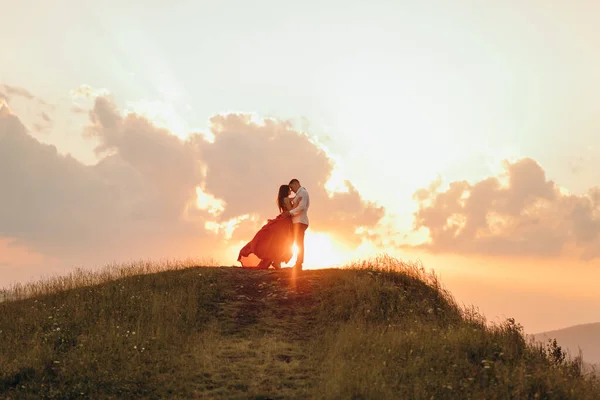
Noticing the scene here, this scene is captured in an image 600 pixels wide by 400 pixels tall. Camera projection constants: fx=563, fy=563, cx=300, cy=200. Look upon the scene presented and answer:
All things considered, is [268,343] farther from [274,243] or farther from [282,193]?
[274,243]

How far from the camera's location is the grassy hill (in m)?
11.8

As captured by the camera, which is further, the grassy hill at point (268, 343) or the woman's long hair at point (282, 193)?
the woman's long hair at point (282, 193)

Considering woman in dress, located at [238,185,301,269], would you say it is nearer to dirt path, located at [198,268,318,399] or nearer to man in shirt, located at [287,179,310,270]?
dirt path, located at [198,268,318,399]

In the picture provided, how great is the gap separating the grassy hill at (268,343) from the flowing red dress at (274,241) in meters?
2.12

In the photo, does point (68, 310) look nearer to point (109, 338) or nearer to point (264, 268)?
point (109, 338)

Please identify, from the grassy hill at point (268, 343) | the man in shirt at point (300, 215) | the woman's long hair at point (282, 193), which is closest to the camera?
the grassy hill at point (268, 343)

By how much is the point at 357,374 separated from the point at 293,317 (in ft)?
19.4

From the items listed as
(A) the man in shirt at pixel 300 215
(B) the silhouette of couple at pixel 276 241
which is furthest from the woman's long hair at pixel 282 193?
(A) the man in shirt at pixel 300 215

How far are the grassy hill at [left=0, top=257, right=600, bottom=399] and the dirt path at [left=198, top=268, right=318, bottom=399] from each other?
4cm

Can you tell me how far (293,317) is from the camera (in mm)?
17484

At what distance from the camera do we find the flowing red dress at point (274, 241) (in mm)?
23484

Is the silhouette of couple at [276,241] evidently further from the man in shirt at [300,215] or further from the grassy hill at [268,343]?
the grassy hill at [268,343]

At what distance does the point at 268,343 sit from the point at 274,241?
8924 mm

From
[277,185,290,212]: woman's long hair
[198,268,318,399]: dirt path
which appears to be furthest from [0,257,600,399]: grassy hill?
[277,185,290,212]: woman's long hair
